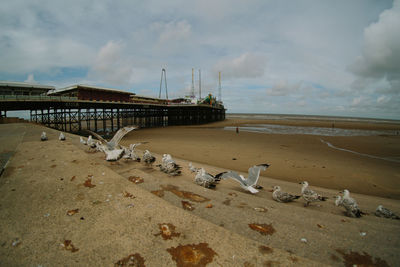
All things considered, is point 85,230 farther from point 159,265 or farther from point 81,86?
point 81,86

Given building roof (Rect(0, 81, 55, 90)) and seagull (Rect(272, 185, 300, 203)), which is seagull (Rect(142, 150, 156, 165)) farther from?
building roof (Rect(0, 81, 55, 90))

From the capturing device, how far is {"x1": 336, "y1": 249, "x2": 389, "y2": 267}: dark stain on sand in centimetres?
191

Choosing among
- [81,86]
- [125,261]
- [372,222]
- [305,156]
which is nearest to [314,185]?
[372,222]

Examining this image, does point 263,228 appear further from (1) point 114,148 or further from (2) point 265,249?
(1) point 114,148

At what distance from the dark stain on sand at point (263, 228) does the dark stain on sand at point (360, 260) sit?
0.78m

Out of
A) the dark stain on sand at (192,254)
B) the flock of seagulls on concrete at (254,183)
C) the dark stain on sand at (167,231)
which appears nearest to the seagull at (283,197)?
the flock of seagulls on concrete at (254,183)

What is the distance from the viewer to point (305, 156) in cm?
1063

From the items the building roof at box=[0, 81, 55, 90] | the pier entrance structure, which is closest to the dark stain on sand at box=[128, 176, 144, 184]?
the pier entrance structure

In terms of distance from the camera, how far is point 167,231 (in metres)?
2.41

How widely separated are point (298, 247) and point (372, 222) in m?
1.93

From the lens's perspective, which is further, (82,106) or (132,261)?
(82,106)

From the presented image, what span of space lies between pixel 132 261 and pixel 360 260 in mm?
2570

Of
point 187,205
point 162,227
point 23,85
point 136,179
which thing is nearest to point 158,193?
point 187,205

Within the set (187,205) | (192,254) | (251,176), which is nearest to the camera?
(192,254)
